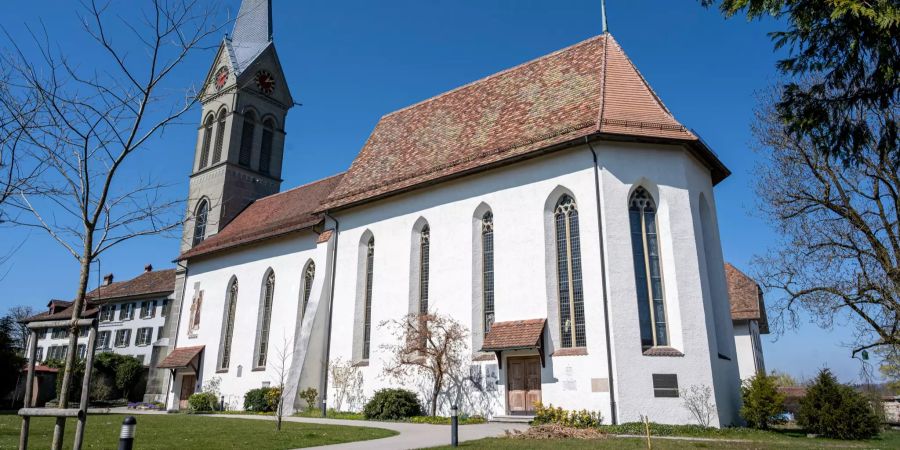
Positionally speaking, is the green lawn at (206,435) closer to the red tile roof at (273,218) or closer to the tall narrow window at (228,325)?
the red tile roof at (273,218)

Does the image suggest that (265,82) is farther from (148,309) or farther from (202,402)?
(148,309)

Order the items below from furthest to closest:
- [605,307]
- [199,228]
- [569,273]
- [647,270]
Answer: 1. [199,228]
2. [569,273]
3. [647,270]
4. [605,307]

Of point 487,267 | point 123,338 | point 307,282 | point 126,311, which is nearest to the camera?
point 487,267

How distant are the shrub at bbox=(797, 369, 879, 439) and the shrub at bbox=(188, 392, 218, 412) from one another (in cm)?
2222

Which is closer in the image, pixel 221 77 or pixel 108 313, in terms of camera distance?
pixel 221 77

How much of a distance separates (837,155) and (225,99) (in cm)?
3232

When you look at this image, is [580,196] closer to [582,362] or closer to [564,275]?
[564,275]

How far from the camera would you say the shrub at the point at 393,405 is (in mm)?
18172

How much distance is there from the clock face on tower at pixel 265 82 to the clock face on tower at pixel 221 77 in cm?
191

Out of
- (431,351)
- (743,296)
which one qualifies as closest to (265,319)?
(431,351)

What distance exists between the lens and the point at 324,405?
A: 20359 mm

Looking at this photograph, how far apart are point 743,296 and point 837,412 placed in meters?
16.5

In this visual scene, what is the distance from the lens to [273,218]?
29578mm

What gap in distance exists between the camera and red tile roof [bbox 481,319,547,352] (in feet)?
53.6
